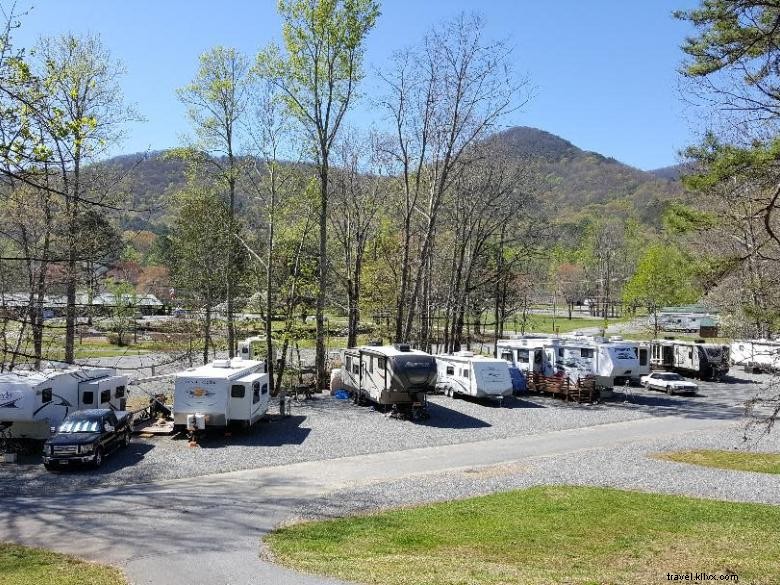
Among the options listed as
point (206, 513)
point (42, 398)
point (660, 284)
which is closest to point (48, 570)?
point (206, 513)

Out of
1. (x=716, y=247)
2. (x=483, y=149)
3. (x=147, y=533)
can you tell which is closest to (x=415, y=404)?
(x=147, y=533)

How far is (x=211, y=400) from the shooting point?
21406 mm

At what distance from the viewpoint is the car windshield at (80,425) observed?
18562 mm

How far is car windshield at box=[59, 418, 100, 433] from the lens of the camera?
18.6 metres

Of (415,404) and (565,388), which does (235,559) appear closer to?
(415,404)

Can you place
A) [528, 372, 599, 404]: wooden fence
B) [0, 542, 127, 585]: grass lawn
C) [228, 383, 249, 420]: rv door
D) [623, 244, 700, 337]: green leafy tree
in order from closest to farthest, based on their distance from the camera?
1. [0, 542, 127, 585]: grass lawn
2. [228, 383, 249, 420]: rv door
3. [528, 372, 599, 404]: wooden fence
4. [623, 244, 700, 337]: green leafy tree

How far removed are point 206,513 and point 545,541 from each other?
7.01m

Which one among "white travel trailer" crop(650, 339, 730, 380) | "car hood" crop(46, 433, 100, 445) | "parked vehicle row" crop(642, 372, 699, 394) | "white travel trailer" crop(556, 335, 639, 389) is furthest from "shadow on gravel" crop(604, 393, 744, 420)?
"car hood" crop(46, 433, 100, 445)

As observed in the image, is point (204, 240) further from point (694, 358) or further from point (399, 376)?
point (694, 358)

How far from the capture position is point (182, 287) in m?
45.0

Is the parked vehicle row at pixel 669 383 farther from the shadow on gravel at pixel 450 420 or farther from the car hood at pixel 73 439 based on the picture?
the car hood at pixel 73 439

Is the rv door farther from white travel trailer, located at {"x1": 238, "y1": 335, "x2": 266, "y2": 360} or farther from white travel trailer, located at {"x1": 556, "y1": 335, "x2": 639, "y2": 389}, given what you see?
white travel trailer, located at {"x1": 556, "y1": 335, "x2": 639, "y2": 389}

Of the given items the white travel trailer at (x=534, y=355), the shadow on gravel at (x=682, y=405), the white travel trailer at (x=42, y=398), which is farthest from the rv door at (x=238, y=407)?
the shadow on gravel at (x=682, y=405)

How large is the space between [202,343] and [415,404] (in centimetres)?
1460
